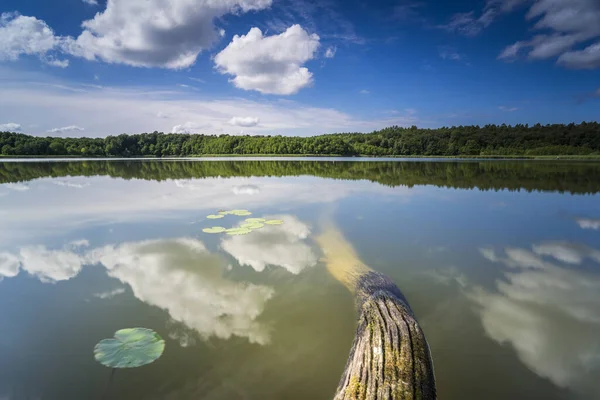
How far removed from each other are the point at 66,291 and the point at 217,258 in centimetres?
240

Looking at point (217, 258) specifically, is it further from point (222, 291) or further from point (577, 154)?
point (577, 154)

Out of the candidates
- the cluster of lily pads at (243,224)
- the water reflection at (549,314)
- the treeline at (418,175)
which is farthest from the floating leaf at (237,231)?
the treeline at (418,175)

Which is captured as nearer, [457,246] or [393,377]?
[393,377]

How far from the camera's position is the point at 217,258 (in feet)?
20.1

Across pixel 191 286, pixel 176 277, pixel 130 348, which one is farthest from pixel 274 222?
pixel 130 348

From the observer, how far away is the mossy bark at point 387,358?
253cm

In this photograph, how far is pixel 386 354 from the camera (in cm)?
293

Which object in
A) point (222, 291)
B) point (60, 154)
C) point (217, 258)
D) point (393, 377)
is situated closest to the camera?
point (393, 377)

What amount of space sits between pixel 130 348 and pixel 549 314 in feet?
17.4

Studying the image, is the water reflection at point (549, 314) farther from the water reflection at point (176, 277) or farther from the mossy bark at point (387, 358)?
the water reflection at point (176, 277)

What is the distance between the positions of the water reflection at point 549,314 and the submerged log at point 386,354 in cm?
118

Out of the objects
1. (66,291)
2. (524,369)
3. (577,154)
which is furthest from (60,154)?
(577,154)

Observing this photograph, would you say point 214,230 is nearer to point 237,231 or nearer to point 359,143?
point 237,231

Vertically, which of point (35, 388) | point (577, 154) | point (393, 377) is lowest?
point (35, 388)
